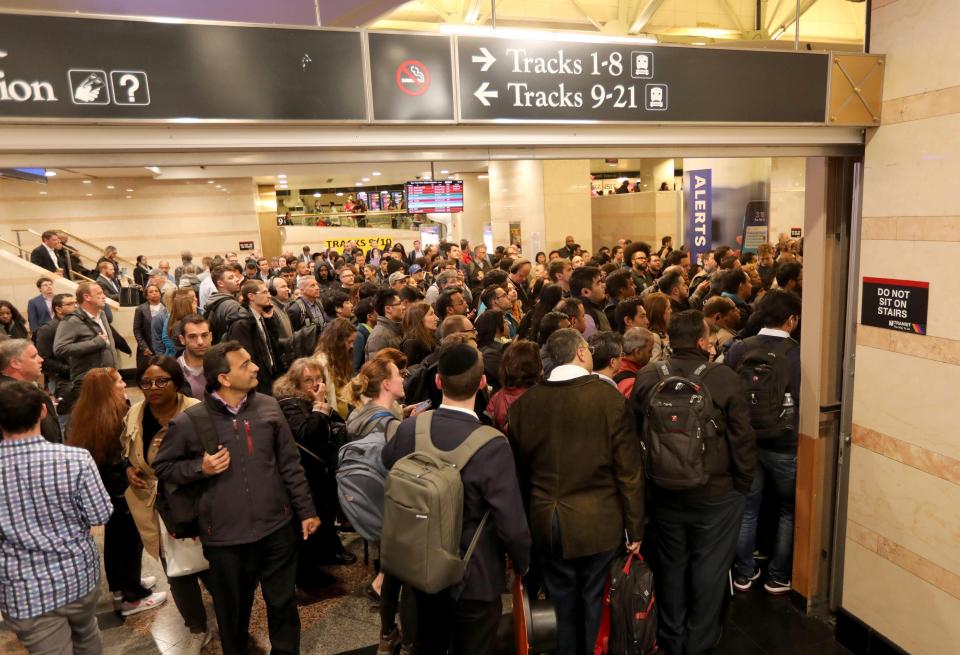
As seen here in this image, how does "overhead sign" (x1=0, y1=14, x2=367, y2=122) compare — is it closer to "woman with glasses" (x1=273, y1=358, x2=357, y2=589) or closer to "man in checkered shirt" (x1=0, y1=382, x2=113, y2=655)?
"man in checkered shirt" (x1=0, y1=382, x2=113, y2=655)

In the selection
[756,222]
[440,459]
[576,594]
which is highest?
[756,222]

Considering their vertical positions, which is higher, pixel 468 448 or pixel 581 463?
pixel 468 448

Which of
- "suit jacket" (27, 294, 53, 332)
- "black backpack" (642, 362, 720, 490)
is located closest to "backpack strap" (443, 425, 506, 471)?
"black backpack" (642, 362, 720, 490)

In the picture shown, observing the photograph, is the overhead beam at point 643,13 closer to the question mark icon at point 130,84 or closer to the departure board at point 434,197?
the departure board at point 434,197

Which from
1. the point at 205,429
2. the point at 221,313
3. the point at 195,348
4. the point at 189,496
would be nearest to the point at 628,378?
the point at 205,429

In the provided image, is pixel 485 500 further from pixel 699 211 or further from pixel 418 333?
pixel 699 211

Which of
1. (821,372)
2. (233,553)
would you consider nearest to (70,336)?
(233,553)

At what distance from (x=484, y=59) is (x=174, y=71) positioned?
1.18m

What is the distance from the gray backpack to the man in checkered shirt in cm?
132

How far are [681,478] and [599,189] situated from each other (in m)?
24.0

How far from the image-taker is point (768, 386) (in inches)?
138

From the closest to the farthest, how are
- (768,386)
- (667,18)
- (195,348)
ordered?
(768,386) → (195,348) → (667,18)

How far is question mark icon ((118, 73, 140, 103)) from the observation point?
2.15 m

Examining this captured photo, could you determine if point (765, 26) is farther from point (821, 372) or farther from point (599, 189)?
point (599, 189)
